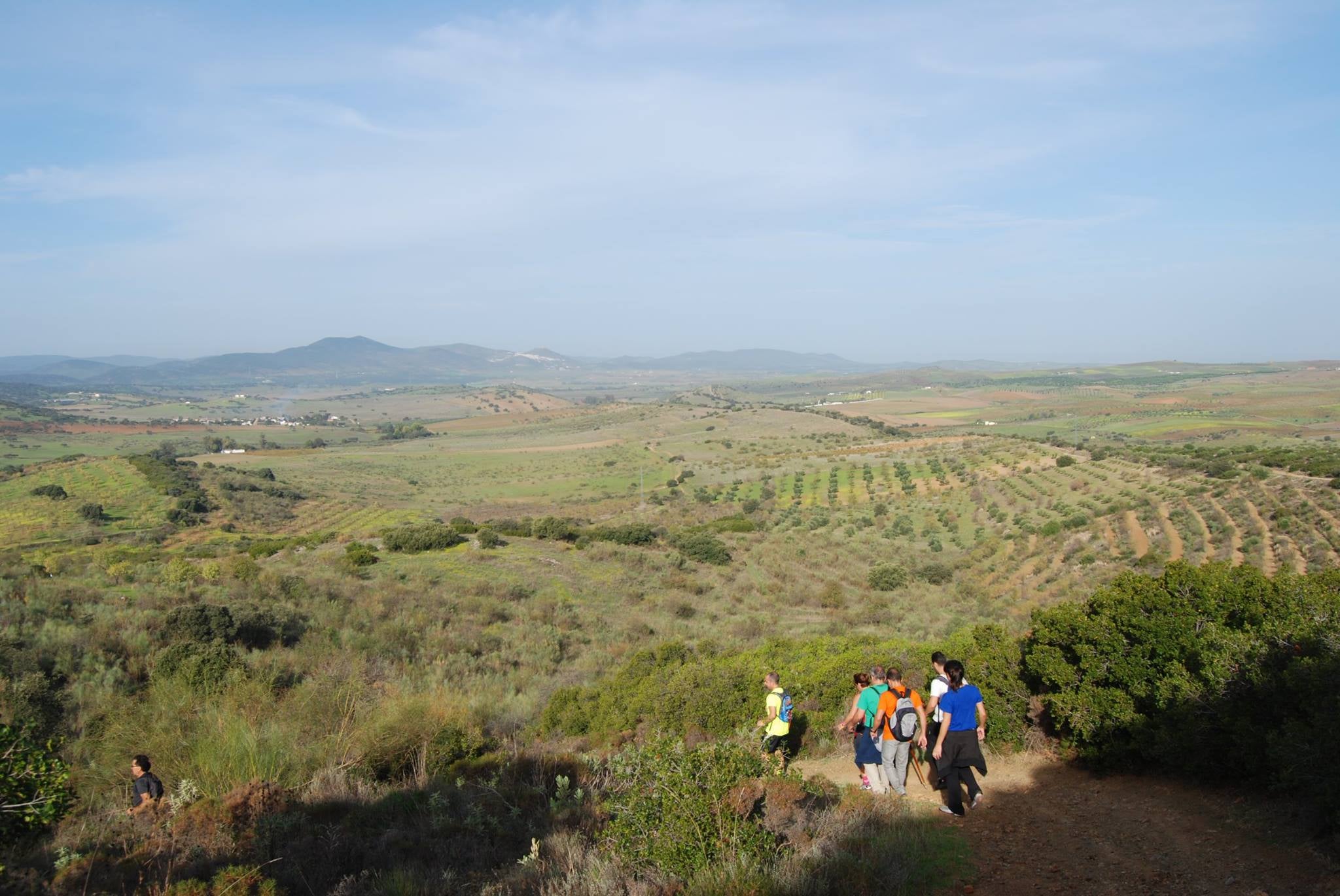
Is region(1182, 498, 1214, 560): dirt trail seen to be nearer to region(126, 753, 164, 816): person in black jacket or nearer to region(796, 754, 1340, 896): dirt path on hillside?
region(796, 754, 1340, 896): dirt path on hillside

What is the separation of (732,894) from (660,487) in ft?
174

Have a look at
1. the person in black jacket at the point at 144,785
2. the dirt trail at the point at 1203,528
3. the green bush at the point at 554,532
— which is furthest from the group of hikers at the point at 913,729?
the green bush at the point at 554,532

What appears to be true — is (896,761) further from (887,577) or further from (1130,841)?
(887,577)

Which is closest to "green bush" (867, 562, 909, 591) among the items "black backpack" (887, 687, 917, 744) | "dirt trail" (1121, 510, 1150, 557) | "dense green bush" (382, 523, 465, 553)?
"dirt trail" (1121, 510, 1150, 557)

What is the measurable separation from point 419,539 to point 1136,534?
26.6 meters

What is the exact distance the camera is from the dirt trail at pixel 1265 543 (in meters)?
18.0

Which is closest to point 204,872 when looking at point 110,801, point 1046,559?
point 110,801

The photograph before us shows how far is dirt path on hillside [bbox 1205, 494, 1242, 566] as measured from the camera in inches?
768

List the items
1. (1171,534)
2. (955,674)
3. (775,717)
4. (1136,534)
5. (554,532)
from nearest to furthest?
(955,674), (775,717), (1171,534), (1136,534), (554,532)

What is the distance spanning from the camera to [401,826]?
607 cm

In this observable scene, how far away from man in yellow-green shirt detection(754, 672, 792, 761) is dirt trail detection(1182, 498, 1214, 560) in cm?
1651

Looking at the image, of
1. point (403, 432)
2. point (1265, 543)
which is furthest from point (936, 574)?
point (403, 432)

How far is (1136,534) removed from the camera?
24.9m

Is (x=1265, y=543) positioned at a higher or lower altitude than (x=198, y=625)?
lower
